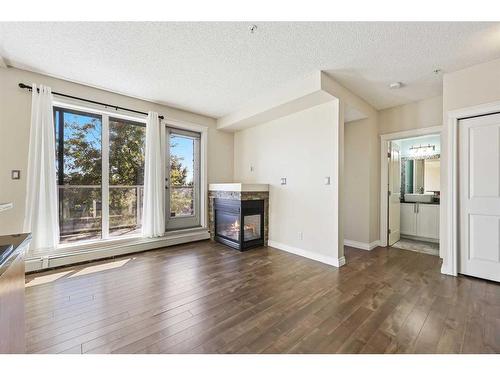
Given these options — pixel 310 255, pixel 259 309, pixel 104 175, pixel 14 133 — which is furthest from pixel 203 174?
pixel 259 309

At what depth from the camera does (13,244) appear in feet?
3.77

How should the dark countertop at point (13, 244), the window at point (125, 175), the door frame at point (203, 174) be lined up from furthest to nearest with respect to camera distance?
the door frame at point (203, 174)
the window at point (125, 175)
the dark countertop at point (13, 244)

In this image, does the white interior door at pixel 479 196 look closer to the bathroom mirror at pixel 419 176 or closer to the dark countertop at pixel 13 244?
the bathroom mirror at pixel 419 176

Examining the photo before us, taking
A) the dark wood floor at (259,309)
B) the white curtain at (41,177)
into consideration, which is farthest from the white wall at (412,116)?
the white curtain at (41,177)

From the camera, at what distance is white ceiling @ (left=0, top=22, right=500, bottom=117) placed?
6.82 feet

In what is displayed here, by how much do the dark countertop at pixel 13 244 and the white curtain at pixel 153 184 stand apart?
8.37 ft

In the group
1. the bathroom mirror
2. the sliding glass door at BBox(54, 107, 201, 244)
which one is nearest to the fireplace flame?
the sliding glass door at BBox(54, 107, 201, 244)

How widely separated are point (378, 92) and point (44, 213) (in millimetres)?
5196

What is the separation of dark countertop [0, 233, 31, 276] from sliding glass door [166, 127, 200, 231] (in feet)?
9.93

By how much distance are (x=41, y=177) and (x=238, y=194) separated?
2.80 meters

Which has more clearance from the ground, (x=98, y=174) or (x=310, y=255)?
(x=98, y=174)

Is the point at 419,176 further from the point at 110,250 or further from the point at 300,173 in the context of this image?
the point at 110,250

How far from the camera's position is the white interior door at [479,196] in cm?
256
